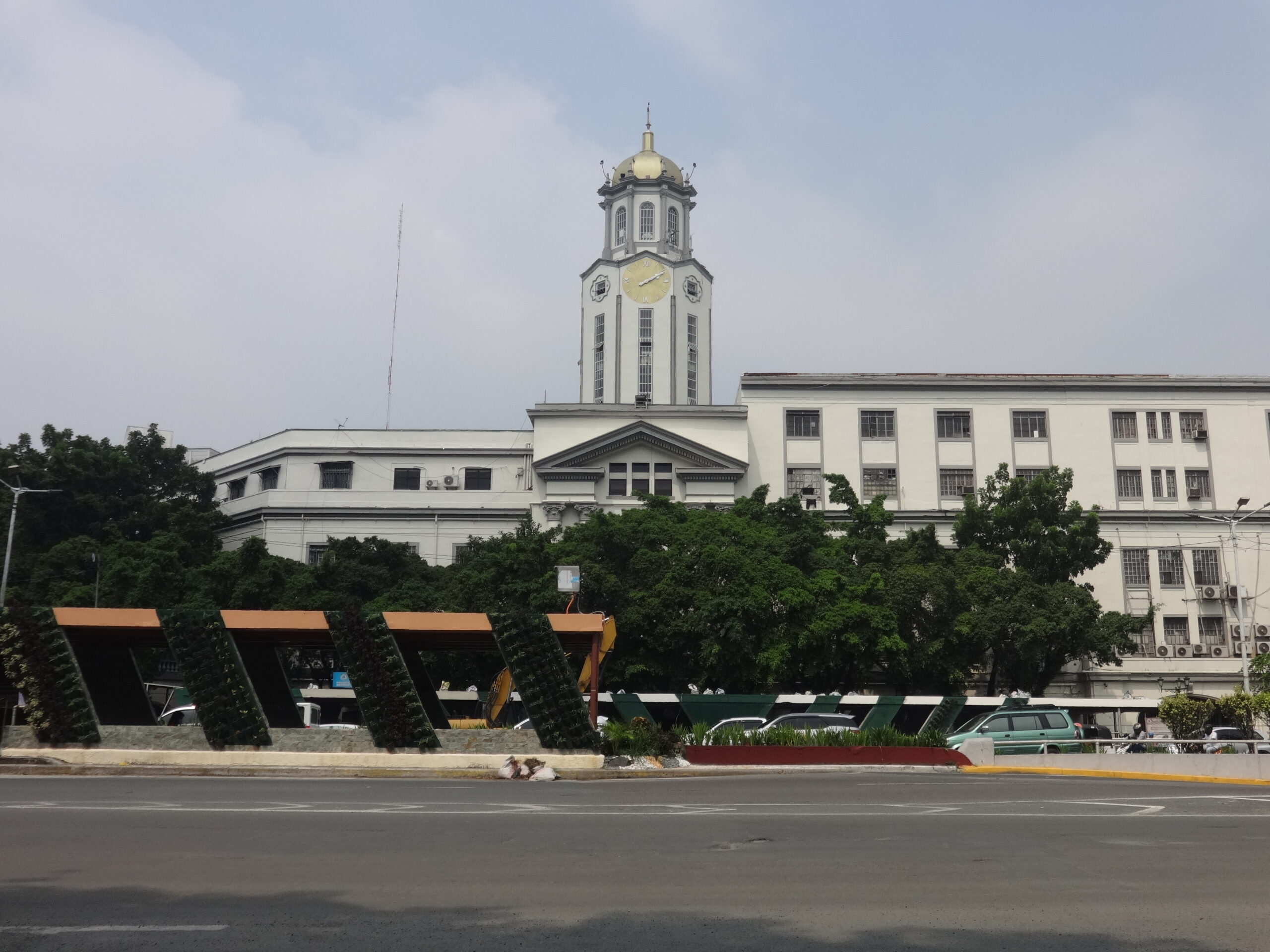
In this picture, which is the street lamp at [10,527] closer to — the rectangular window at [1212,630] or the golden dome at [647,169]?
the golden dome at [647,169]

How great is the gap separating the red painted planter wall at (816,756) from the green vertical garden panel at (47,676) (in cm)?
1225

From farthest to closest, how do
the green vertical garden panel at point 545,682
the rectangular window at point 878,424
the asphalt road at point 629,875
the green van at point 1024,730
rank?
the rectangular window at point 878,424 < the green van at point 1024,730 < the green vertical garden panel at point 545,682 < the asphalt road at point 629,875

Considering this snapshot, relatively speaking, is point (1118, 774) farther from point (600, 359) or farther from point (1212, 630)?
point (600, 359)

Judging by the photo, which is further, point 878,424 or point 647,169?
point 647,169

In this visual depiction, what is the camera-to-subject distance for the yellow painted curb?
21.2 metres

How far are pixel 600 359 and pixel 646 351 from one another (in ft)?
9.59

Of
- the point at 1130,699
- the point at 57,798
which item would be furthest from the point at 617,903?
the point at 1130,699

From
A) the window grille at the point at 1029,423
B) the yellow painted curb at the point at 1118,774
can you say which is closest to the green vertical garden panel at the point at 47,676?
the yellow painted curb at the point at 1118,774

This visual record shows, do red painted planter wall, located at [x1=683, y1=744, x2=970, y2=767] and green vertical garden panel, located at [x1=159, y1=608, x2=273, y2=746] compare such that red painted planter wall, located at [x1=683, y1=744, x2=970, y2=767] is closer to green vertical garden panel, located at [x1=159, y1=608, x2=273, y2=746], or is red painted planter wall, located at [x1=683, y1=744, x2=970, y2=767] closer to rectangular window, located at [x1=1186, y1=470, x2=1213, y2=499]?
green vertical garden panel, located at [x1=159, y1=608, x2=273, y2=746]

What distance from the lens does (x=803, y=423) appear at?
5781 cm

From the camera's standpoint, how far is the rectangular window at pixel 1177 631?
5400cm

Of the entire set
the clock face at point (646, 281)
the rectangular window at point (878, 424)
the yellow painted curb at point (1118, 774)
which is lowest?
the yellow painted curb at point (1118, 774)

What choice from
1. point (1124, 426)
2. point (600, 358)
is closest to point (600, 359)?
point (600, 358)

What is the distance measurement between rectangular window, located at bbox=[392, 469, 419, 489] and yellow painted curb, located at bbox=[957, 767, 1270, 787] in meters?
42.1
